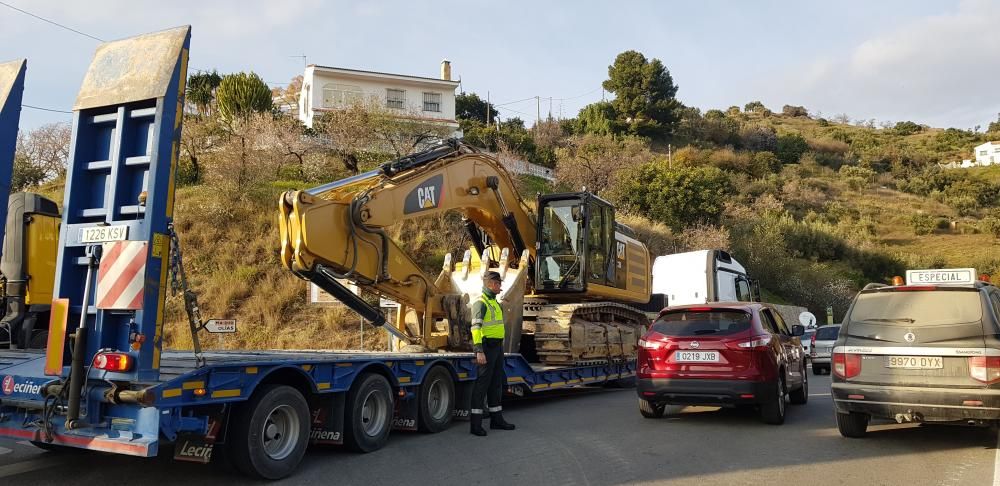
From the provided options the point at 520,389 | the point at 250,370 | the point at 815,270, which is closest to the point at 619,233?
the point at 520,389

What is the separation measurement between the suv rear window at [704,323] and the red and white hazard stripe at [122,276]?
21.0ft

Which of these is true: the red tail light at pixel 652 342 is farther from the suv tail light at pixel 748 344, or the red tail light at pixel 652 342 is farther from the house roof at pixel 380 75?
the house roof at pixel 380 75

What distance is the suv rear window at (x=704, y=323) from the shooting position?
30.1 ft

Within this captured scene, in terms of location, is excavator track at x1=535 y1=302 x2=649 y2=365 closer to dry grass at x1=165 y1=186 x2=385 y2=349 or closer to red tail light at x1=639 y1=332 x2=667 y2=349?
red tail light at x1=639 y1=332 x2=667 y2=349

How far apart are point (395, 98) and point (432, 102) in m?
2.23

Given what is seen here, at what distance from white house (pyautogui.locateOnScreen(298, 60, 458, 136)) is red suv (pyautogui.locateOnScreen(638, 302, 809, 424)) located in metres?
29.9

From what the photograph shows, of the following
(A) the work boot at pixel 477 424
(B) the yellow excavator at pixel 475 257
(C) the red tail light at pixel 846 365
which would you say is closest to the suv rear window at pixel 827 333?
(B) the yellow excavator at pixel 475 257

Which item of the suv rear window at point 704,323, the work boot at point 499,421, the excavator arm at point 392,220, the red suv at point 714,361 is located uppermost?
the excavator arm at point 392,220

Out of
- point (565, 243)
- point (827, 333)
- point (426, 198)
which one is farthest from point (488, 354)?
point (827, 333)

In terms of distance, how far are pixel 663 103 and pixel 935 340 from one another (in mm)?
60241

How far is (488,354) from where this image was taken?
880 cm

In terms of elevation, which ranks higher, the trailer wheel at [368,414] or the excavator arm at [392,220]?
the excavator arm at [392,220]

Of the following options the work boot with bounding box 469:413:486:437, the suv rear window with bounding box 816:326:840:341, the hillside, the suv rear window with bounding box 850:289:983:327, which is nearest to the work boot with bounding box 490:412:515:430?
the work boot with bounding box 469:413:486:437

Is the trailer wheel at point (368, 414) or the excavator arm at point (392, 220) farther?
the excavator arm at point (392, 220)
